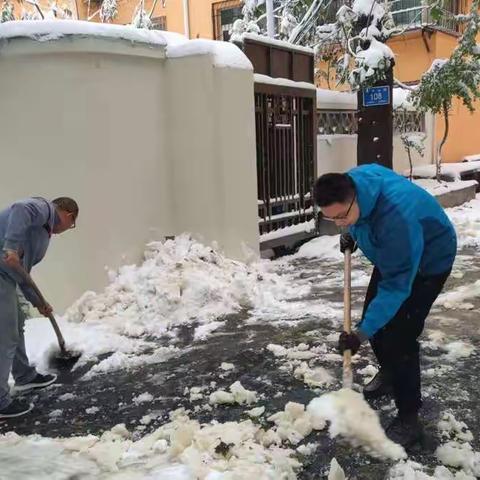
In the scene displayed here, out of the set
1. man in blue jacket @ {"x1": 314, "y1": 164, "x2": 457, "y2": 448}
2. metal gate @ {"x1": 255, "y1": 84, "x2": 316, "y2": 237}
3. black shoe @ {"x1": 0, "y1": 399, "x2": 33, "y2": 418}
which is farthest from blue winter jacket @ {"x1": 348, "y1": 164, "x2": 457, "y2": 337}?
metal gate @ {"x1": 255, "y1": 84, "x2": 316, "y2": 237}

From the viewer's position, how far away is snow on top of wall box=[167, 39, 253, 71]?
22.2ft

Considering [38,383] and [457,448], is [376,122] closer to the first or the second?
Answer: [38,383]

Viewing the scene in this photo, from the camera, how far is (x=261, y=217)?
8.41 meters

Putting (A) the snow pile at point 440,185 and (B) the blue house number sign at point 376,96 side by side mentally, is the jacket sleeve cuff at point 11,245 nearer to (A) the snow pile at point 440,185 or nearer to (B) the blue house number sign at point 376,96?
(B) the blue house number sign at point 376,96

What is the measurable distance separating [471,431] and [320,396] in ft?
3.04

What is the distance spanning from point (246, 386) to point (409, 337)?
1.41 metres

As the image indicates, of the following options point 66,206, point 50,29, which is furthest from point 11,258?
point 50,29

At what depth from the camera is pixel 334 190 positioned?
291 centimetres

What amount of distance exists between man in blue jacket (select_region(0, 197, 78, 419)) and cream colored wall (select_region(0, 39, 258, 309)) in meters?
1.70

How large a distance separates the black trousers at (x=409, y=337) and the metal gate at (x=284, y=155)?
5.22 meters

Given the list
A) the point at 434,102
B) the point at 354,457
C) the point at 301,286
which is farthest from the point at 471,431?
the point at 434,102

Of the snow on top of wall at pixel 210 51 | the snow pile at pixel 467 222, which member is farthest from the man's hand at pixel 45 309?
the snow pile at pixel 467 222

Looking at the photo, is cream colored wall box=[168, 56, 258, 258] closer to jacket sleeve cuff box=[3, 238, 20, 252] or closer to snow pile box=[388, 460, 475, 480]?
jacket sleeve cuff box=[3, 238, 20, 252]

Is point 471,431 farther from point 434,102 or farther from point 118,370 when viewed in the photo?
point 434,102
